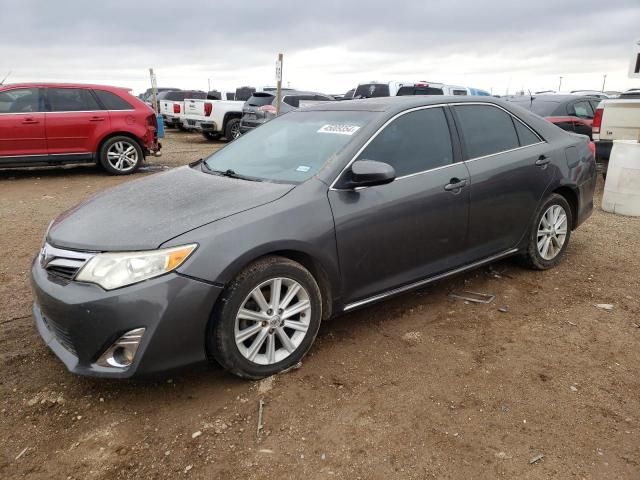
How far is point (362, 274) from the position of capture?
331cm

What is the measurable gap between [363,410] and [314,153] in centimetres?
166

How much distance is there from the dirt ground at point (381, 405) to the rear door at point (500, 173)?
0.56 m

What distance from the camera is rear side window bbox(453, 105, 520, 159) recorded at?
13.1ft

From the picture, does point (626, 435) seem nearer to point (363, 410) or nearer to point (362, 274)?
point (363, 410)

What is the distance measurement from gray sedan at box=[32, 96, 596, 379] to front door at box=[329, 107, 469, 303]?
0.01m

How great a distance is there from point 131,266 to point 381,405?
4.82 feet

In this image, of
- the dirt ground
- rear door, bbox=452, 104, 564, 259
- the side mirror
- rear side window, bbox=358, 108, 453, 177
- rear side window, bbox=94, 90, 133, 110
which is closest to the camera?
the dirt ground

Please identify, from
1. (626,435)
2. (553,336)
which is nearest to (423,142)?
(553,336)

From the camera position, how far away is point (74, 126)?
9391mm

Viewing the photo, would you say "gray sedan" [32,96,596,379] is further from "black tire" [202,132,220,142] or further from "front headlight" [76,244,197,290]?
"black tire" [202,132,220,142]

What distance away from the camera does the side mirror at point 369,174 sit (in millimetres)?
3133

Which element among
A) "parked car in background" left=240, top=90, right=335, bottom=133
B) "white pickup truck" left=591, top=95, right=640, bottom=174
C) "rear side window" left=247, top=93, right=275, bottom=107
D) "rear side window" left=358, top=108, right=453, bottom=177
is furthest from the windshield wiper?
"rear side window" left=247, top=93, right=275, bottom=107

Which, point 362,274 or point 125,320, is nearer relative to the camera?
point 125,320

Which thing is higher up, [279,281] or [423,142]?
[423,142]
